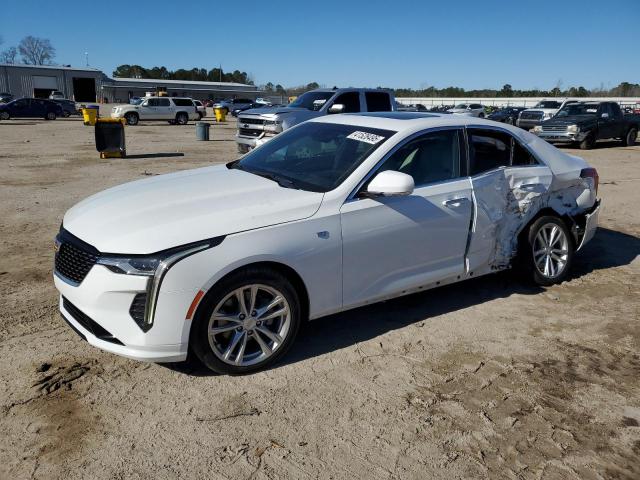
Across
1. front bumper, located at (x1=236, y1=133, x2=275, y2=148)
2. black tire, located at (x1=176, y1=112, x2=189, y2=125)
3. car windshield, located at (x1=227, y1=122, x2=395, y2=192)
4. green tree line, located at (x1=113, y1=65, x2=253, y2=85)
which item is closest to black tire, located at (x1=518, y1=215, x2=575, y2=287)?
car windshield, located at (x1=227, y1=122, x2=395, y2=192)

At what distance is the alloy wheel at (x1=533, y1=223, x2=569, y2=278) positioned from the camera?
197 inches

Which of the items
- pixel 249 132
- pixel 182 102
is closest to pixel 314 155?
pixel 249 132

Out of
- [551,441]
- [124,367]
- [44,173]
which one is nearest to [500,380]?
[551,441]

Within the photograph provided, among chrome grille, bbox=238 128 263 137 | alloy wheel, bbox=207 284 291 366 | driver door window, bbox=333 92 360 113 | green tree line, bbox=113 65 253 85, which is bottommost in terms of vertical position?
alloy wheel, bbox=207 284 291 366

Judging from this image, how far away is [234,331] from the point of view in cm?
336

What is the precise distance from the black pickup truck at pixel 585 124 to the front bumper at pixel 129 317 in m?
19.0

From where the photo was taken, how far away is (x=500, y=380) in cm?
349

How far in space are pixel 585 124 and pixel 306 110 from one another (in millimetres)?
11690

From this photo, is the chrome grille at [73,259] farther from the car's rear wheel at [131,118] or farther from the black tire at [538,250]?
the car's rear wheel at [131,118]

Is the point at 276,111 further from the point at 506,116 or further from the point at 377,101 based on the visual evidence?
the point at 506,116

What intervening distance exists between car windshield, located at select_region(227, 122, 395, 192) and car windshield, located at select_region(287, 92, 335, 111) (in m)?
8.81

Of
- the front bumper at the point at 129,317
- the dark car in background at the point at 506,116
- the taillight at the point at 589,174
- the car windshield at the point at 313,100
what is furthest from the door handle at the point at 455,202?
the dark car in background at the point at 506,116

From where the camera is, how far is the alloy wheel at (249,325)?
3.27 m

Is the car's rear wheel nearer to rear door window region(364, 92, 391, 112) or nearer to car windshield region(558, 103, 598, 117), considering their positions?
rear door window region(364, 92, 391, 112)
